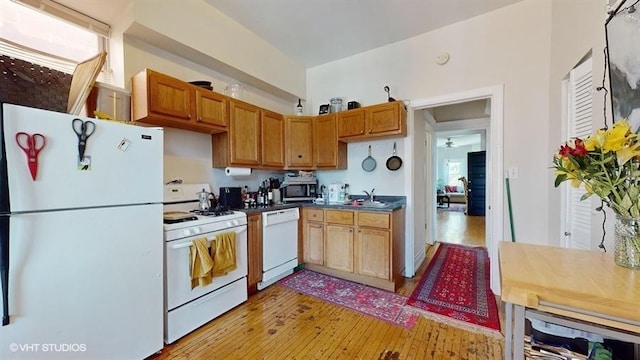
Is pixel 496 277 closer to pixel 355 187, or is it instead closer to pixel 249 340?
pixel 355 187

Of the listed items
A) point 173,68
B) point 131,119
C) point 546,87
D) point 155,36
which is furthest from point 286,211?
point 546,87

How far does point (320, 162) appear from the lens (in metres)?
3.49

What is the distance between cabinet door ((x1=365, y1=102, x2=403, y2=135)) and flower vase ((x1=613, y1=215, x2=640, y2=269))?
2.07m

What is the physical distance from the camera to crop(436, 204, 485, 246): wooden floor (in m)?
Answer: 4.75

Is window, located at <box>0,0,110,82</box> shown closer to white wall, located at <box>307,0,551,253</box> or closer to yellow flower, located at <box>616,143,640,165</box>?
white wall, located at <box>307,0,551,253</box>

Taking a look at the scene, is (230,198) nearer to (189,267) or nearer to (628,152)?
(189,267)

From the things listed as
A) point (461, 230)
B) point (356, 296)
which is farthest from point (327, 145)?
point (461, 230)

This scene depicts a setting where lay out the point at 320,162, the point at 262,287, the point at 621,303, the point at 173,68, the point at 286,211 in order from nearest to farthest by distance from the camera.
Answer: the point at 621,303 < the point at 173,68 < the point at 262,287 < the point at 286,211 < the point at 320,162

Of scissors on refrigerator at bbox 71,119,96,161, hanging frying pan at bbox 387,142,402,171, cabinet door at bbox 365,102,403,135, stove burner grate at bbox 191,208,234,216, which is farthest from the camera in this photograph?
hanging frying pan at bbox 387,142,402,171

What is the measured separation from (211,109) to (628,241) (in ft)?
9.68

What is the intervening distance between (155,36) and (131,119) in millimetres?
785

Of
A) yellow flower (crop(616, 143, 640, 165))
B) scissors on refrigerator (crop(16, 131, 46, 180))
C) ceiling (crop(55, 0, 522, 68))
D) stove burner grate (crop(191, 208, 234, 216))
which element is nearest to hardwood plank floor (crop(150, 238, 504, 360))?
stove burner grate (crop(191, 208, 234, 216))

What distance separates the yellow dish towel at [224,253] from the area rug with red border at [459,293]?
178 cm

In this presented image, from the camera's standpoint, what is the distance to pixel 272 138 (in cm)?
323
